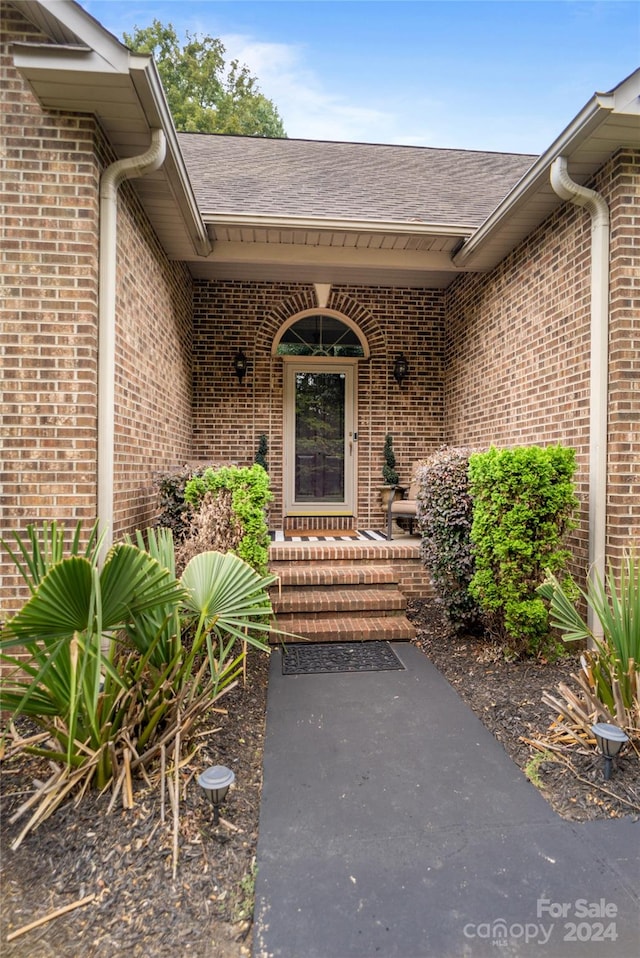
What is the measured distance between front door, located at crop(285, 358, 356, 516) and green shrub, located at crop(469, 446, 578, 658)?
3.42 m

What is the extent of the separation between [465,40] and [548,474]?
4.43 meters

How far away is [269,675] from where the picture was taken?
11.1ft

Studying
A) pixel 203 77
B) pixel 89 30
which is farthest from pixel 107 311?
pixel 203 77

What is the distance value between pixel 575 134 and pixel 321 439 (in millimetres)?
4434

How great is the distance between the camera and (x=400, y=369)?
22.0 feet

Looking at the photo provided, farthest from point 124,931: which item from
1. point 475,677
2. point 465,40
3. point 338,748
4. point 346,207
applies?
point 465,40

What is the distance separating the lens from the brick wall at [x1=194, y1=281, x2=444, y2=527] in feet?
21.5

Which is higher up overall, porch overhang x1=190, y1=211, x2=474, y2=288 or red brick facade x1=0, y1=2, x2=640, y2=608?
porch overhang x1=190, y1=211, x2=474, y2=288

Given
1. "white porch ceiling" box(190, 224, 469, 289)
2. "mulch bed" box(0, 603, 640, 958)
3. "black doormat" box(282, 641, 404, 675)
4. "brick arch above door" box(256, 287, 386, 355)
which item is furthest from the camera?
"brick arch above door" box(256, 287, 386, 355)

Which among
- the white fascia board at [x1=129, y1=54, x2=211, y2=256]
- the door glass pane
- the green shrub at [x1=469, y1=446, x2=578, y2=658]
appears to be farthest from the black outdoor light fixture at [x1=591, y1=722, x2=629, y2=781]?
the door glass pane

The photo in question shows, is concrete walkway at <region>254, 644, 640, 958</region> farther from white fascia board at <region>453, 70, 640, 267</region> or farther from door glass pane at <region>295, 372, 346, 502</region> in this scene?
door glass pane at <region>295, 372, 346, 502</region>

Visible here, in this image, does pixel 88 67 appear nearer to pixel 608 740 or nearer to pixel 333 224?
pixel 333 224

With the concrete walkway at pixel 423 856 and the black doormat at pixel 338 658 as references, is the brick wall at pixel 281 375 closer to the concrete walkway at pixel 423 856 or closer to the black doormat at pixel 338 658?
the black doormat at pixel 338 658

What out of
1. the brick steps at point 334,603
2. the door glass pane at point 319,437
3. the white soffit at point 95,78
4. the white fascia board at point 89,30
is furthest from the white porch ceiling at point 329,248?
the brick steps at point 334,603
